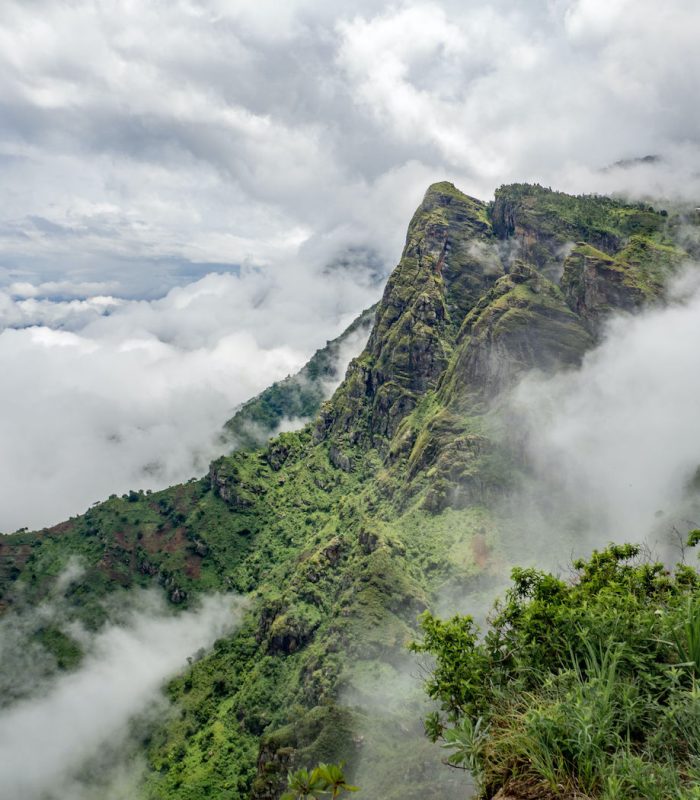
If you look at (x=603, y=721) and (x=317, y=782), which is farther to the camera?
(x=603, y=721)

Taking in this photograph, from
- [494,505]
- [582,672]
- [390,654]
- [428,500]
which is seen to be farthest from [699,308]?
[582,672]

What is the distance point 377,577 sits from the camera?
15575 centimetres

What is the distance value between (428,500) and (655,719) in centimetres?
17155

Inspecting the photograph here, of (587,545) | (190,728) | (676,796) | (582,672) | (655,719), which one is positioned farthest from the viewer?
(190,728)

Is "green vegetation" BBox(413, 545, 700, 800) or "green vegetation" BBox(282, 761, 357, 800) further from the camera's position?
"green vegetation" BBox(413, 545, 700, 800)

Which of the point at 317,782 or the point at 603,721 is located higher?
the point at 603,721

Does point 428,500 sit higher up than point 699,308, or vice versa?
point 699,308

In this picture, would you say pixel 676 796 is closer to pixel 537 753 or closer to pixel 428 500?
pixel 537 753

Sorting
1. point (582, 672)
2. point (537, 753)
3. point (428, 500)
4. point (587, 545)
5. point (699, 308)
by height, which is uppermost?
point (699, 308)

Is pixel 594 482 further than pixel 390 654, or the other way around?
pixel 594 482

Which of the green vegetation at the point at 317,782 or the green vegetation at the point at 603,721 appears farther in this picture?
the green vegetation at the point at 603,721

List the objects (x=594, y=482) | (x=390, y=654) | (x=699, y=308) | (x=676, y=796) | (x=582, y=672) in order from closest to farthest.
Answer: (x=676, y=796) → (x=582, y=672) → (x=390, y=654) → (x=594, y=482) → (x=699, y=308)

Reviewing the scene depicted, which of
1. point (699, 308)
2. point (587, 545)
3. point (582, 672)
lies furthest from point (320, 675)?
point (699, 308)

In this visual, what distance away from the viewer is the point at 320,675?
13912 centimetres
